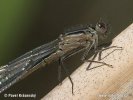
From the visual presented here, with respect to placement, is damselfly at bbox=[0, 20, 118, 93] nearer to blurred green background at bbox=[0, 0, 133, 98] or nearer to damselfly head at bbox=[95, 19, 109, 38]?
damselfly head at bbox=[95, 19, 109, 38]

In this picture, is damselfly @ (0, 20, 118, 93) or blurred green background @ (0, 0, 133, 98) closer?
damselfly @ (0, 20, 118, 93)

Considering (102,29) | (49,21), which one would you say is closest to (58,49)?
(102,29)

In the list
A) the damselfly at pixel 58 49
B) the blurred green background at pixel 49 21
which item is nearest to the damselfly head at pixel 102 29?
the damselfly at pixel 58 49

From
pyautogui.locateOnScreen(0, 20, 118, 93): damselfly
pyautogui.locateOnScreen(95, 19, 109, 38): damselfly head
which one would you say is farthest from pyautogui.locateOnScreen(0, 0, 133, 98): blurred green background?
pyautogui.locateOnScreen(95, 19, 109, 38): damselfly head

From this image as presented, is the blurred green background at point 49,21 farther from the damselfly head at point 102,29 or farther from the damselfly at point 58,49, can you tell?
the damselfly head at point 102,29

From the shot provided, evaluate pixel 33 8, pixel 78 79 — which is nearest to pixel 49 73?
pixel 33 8

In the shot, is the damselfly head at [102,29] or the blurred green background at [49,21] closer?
the damselfly head at [102,29]
